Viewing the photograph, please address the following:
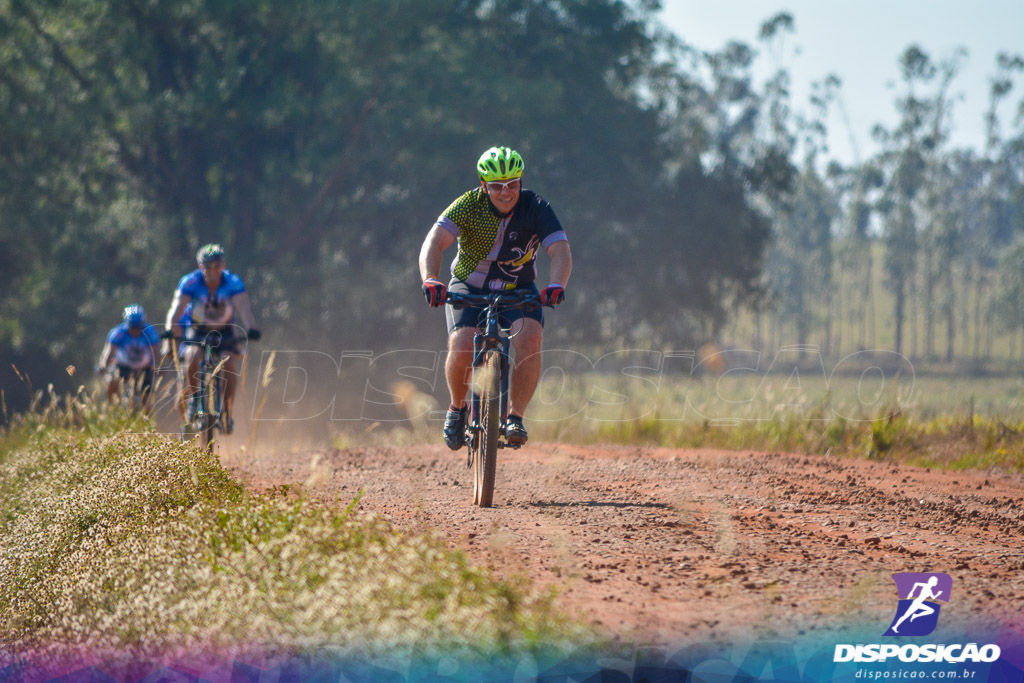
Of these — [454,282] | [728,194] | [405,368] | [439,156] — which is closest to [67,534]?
[454,282]

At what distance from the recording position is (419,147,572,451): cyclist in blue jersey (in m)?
6.68

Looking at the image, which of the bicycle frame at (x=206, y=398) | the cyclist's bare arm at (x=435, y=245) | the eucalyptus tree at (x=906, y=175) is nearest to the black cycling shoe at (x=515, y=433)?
the cyclist's bare arm at (x=435, y=245)

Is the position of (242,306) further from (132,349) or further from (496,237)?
(132,349)

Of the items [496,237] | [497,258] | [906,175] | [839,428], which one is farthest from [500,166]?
[906,175]

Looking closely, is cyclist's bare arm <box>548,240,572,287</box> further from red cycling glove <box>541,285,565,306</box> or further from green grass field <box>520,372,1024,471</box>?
green grass field <box>520,372,1024,471</box>

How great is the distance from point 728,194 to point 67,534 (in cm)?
2916

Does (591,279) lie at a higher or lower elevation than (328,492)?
higher

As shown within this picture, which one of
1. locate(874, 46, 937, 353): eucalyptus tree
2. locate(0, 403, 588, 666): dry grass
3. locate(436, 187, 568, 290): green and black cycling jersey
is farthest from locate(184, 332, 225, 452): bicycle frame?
locate(874, 46, 937, 353): eucalyptus tree

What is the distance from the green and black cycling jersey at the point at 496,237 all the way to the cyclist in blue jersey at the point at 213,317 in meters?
3.16

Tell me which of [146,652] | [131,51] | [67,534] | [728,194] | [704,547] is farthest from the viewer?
[728,194]

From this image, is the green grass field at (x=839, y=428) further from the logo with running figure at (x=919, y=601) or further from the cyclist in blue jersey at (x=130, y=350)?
the logo with running figure at (x=919, y=601)

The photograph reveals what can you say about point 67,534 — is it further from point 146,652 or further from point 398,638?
point 398,638

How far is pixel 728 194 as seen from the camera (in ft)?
109

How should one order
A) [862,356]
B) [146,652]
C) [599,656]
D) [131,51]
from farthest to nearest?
[862,356] → [131,51] → [146,652] → [599,656]
